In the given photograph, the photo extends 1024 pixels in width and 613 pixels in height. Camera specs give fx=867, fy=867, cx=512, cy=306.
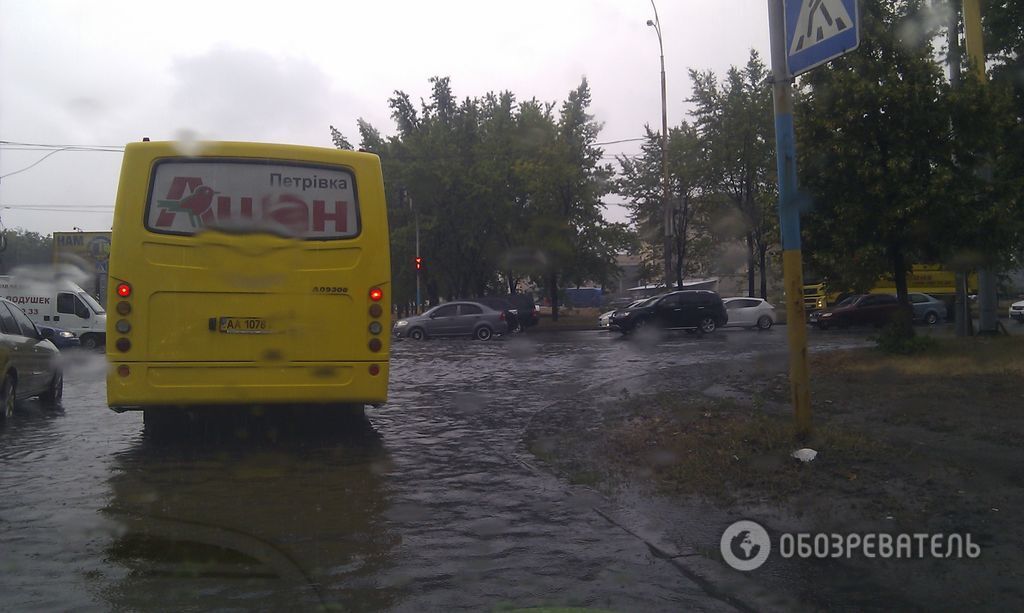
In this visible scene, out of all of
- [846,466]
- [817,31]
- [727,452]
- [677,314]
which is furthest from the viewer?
[677,314]

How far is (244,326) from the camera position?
862cm

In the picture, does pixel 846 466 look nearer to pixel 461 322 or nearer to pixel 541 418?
pixel 541 418

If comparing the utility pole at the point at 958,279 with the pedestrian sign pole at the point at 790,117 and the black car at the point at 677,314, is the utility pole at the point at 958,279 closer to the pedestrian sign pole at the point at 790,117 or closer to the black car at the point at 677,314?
the black car at the point at 677,314

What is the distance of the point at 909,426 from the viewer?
860 centimetres

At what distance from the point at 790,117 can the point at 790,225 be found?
983 millimetres

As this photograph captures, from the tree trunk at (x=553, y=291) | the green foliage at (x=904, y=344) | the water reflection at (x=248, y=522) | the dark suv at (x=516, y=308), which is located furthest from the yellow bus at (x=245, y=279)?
the tree trunk at (x=553, y=291)

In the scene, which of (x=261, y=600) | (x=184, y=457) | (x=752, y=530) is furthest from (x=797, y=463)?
(x=184, y=457)

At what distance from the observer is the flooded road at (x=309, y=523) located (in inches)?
185

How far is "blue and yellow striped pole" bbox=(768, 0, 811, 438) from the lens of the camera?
7.75 m

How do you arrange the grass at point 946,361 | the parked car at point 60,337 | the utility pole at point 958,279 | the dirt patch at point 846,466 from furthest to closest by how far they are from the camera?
the parked car at point 60,337, the utility pole at point 958,279, the grass at point 946,361, the dirt patch at point 846,466

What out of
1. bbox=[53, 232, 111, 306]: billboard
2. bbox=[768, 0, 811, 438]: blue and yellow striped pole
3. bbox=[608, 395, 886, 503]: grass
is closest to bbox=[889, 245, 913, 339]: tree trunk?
bbox=[608, 395, 886, 503]: grass

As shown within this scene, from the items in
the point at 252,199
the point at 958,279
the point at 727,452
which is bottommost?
the point at 727,452

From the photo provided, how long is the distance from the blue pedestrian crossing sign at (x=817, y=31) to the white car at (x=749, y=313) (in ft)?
84.4

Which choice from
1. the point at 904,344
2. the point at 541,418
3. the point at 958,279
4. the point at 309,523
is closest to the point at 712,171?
the point at 958,279
